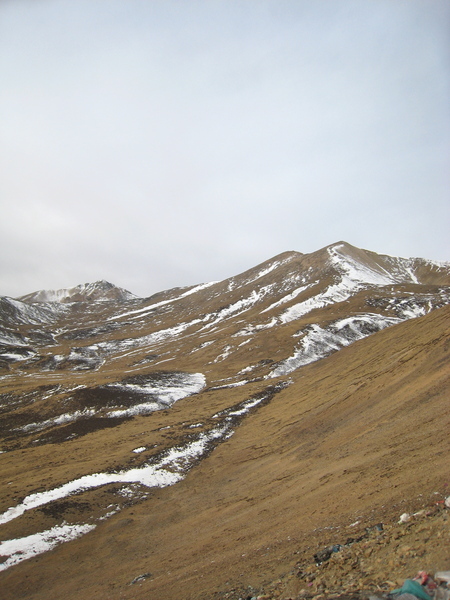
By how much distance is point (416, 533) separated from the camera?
10242 millimetres

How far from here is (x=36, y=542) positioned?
71.7ft

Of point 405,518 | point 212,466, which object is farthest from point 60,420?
point 405,518

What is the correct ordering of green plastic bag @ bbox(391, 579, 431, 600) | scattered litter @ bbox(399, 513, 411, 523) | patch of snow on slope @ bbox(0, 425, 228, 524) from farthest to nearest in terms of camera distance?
1. patch of snow on slope @ bbox(0, 425, 228, 524)
2. scattered litter @ bbox(399, 513, 411, 523)
3. green plastic bag @ bbox(391, 579, 431, 600)

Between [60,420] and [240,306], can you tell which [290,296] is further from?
[60,420]

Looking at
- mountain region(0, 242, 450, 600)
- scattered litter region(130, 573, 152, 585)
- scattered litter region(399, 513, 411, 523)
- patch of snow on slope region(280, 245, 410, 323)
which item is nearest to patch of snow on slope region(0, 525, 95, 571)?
mountain region(0, 242, 450, 600)

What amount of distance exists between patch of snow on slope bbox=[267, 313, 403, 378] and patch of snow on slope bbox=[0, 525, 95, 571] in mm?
51576

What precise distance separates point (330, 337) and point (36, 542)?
7925cm

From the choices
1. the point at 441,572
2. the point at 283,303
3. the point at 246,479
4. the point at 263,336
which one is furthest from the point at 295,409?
the point at 283,303

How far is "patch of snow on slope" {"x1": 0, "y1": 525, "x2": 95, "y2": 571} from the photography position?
2045cm

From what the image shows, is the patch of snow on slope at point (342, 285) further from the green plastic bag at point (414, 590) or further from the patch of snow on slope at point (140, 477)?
the green plastic bag at point (414, 590)

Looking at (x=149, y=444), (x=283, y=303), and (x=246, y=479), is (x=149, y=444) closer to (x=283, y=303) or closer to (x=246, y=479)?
(x=246, y=479)

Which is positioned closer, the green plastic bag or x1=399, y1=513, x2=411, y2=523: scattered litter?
the green plastic bag

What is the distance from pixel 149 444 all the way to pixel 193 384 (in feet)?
103

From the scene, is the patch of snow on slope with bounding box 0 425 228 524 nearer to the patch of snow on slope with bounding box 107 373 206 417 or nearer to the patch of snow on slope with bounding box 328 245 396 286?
the patch of snow on slope with bounding box 107 373 206 417
